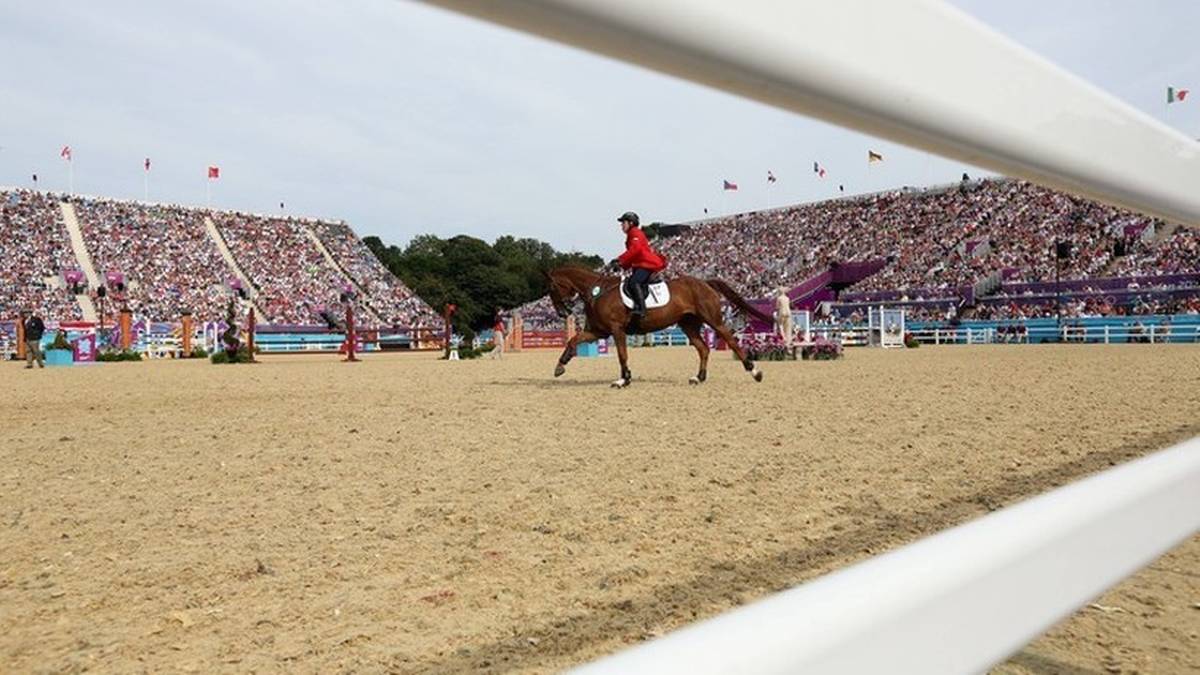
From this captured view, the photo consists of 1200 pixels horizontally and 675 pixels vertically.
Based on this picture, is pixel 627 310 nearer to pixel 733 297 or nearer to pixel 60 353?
pixel 733 297

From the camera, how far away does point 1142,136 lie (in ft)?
2.24

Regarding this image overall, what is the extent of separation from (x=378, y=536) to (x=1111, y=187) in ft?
7.91

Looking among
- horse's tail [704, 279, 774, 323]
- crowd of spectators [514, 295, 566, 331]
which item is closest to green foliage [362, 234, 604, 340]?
crowd of spectators [514, 295, 566, 331]

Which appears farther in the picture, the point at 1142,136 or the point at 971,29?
the point at 1142,136

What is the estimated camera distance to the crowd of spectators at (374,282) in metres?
42.8

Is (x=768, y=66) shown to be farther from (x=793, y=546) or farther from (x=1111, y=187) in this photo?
(x=793, y=546)

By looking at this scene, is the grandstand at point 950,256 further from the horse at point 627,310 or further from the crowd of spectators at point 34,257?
the crowd of spectators at point 34,257

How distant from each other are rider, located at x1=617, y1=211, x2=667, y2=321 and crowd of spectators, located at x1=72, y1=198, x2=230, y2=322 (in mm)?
31822

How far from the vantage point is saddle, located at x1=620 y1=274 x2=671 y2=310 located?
29.5ft

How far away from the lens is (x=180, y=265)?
127ft

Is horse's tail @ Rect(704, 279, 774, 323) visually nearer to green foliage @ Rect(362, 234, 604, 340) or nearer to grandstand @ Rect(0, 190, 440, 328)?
grandstand @ Rect(0, 190, 440, 328)

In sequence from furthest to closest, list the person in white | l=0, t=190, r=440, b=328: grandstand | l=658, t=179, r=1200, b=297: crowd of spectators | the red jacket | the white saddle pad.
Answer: l=0, t=190, r=440, b=328: grandstand → l=658, t=179, r=1200, b=297: crowd of spectators → the person in white → the white saddle pad → the red jacket

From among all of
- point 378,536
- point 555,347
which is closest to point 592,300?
point 378,536

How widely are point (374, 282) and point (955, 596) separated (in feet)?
154
